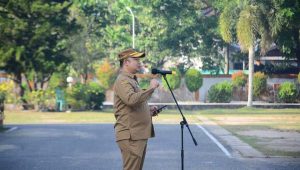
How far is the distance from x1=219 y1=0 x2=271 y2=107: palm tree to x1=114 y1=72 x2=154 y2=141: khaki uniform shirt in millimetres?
17408

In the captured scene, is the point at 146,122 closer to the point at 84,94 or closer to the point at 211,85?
the point at 84,94

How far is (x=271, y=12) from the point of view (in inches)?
920

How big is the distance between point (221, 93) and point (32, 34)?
12.9m

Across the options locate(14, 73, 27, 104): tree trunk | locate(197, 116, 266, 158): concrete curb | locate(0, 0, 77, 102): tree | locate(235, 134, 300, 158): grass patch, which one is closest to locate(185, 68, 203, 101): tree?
locate(14, 73, 27, 104): tree trunk

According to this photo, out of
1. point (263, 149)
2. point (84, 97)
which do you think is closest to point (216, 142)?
point (263, 149)

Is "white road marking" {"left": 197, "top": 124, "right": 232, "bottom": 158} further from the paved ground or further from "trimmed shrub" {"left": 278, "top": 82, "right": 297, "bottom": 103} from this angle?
"trimmed shrub" {"left": 278, "top": 82, "right": 297, "bottom": 103}

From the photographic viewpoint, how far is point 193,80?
132 feet

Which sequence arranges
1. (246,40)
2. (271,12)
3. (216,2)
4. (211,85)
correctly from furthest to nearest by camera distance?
(211,85) < (216,2) < (246,40) < (271,12)

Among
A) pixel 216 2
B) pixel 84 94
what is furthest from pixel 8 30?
pixel 216 2

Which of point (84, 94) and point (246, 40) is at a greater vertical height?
point (246, 40)

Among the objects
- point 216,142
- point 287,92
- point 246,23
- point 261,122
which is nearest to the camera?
point 216,142

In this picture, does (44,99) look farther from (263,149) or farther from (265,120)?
(263,149)

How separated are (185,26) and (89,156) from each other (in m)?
23.9

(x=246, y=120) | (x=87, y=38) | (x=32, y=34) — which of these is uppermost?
(x=87, y=38)
